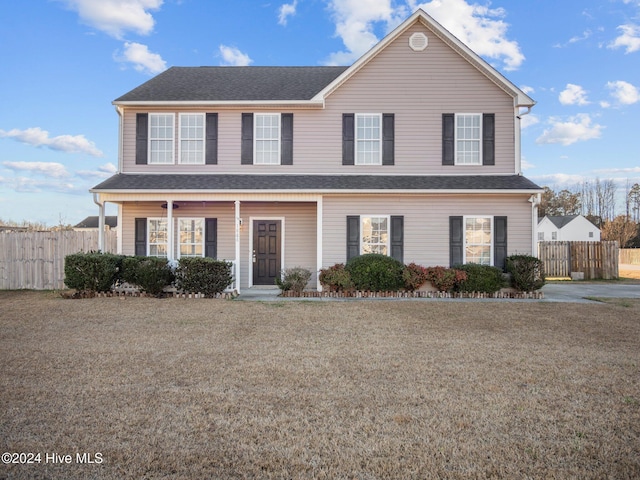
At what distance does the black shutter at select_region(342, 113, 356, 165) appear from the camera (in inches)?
558

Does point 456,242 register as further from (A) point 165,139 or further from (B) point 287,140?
(A) point 165,139

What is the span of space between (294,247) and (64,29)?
11741 millimetres

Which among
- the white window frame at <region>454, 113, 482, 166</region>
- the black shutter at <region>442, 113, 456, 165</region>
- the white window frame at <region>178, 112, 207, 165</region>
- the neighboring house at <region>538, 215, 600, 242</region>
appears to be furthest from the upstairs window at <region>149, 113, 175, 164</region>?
the neighboring house at <region>538, 215, 600, 242</region>

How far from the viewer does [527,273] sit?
12.7 metres

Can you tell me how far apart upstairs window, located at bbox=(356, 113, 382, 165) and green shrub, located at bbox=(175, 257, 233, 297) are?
5928mm

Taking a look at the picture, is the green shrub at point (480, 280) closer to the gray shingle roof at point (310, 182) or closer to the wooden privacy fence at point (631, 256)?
the gray shingle roof at point (310, 182)

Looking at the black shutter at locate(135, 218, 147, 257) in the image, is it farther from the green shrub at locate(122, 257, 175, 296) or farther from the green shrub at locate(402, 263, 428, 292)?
the green shrub at locate(402, 263, 428, 292)

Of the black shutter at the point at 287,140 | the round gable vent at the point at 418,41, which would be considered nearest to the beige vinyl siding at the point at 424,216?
the black shutter at the point at 287,140

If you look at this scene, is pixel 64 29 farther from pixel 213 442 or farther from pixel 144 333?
pixel 213 442

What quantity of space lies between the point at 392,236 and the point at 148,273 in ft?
25.0

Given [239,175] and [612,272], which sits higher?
[239,175]

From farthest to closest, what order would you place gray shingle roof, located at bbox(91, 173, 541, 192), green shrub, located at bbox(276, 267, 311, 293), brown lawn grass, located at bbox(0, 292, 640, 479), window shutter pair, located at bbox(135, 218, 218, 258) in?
window shutter pair, located at bbox(135, 218, 218, 258), gray shingle roof, located at bbox(91, 173, 541, 192), green shrub, located at bbox(276, 267, 311, 293), brown lawn grass, located at bbox(0, 292, 640, 479)

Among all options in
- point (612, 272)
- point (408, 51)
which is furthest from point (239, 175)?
point (612, 272)

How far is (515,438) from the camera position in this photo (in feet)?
11.4
